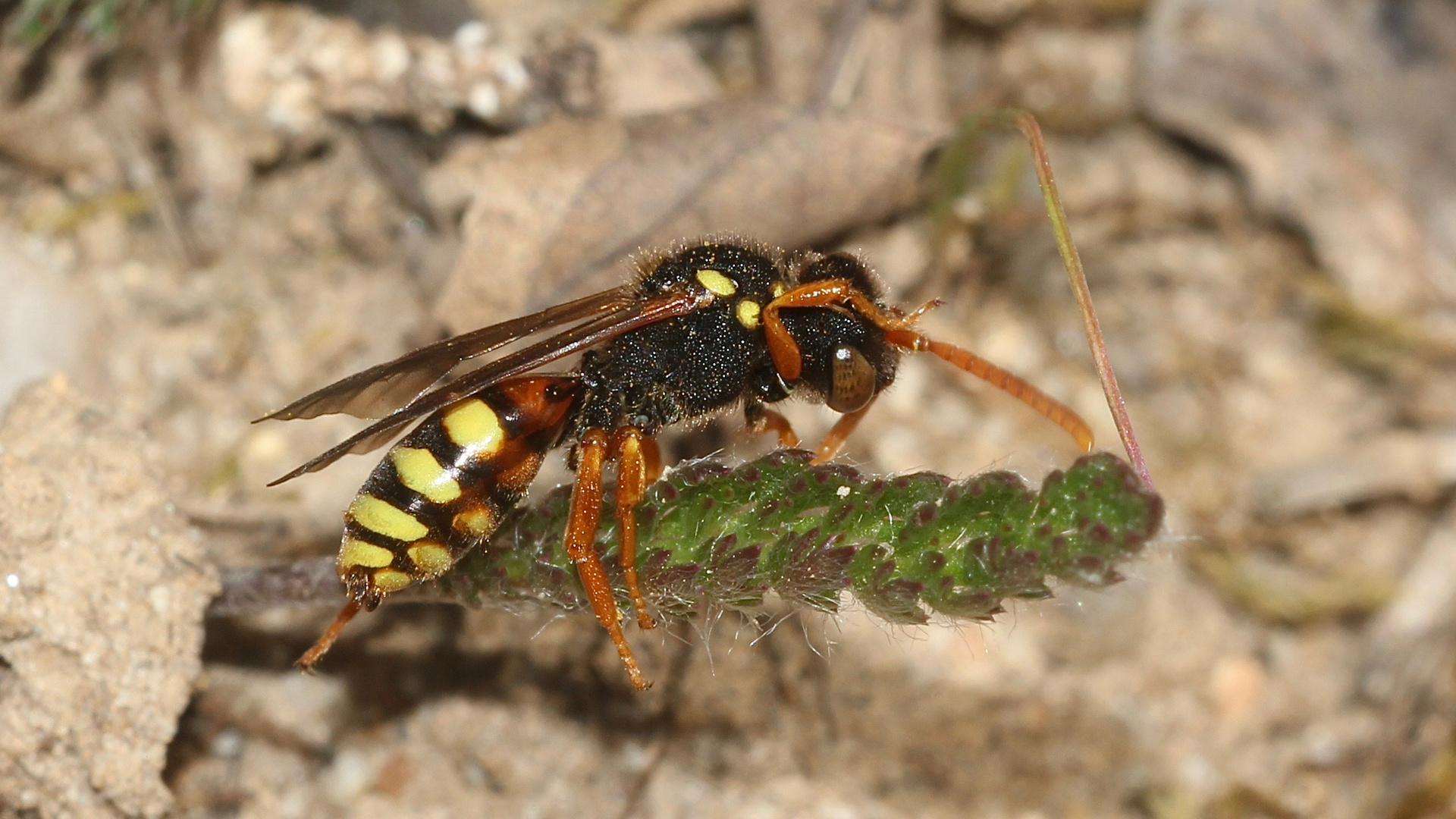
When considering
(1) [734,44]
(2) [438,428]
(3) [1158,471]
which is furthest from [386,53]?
(3) [1158,471]

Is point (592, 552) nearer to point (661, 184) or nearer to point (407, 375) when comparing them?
point (407, 375)

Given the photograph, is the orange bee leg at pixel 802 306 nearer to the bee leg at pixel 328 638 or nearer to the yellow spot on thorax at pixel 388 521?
the yellow spot on thorax at pixel 388 521

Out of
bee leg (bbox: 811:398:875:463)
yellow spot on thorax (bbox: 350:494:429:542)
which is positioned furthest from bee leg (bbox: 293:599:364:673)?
bee leg (bbox: 811:398:875:463)

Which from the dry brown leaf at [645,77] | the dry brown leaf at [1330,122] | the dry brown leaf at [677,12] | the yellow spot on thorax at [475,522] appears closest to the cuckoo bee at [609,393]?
the yellow spot on thorax at [475,522]

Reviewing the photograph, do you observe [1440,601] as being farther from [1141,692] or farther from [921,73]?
[921,73]

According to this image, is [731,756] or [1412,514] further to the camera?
[1412,514]

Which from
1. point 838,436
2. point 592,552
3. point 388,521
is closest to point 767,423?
point 838,436
